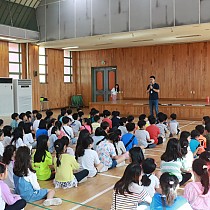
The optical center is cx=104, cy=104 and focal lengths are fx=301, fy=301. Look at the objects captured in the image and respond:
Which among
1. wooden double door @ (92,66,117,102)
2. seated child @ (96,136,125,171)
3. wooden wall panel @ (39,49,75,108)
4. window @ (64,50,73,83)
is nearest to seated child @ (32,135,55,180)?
seated child @ (96,136,125,171)

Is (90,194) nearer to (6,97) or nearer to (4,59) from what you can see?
(6,97)

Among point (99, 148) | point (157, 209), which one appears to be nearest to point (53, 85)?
point (99, 148)

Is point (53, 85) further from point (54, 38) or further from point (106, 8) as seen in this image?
point (106, 8)

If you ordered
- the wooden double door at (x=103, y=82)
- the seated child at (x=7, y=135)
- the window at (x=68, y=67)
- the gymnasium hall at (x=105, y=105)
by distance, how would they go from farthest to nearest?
1. the window at (x=68, y=67)
2. the wooden double door at (x=103, y=82)
3. the seated child at (x=7, y=135)
4. the gymnasium hall at (x=105, y=105)

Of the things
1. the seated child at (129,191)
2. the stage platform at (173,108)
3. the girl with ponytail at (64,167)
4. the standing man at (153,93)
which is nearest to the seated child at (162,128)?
the standing man at (153,93)

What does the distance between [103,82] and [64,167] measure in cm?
1235

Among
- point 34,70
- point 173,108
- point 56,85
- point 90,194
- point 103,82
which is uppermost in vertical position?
point 34,70

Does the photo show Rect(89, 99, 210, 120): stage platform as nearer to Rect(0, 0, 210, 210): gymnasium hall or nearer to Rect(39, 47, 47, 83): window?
Rect(0, 0, 210, 210): gymnasium hall

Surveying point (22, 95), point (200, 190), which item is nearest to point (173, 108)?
point (22, 95)

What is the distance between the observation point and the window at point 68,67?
630 inches

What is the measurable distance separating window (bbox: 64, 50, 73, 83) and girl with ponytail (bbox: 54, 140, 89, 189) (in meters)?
12.3

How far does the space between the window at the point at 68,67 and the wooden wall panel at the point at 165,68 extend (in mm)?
1248

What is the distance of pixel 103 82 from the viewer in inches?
630

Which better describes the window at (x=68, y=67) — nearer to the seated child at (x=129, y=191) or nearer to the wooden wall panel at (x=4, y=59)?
the wooden wall panel at (x=4, y=59)
